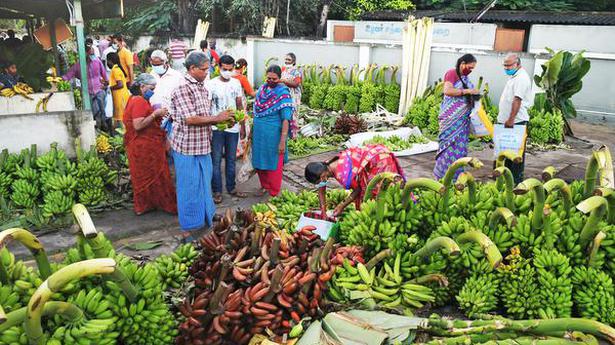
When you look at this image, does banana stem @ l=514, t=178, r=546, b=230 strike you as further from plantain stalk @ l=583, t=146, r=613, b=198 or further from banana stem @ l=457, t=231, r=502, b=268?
plantain stalk @ l=583, t=146, r=613, b=198

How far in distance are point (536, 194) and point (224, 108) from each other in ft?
13.9

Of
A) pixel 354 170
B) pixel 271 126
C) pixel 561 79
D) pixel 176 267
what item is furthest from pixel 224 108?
pixel 561 79

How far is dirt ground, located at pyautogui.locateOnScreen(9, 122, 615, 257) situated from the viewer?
5.34 meters

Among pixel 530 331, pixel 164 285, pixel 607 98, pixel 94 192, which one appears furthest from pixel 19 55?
pixel 607 98

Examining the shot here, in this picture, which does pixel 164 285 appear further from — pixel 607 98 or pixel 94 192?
pixel 607 98

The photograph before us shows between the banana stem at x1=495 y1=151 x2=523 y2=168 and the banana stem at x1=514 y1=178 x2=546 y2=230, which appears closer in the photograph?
the banana stem at x1=514 y1=178 x2=546 y2=230

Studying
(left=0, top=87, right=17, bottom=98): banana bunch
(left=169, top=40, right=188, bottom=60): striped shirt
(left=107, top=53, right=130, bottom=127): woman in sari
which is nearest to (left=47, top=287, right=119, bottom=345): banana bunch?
(left=169, top=40, right=188, bottom=60): striped shirt

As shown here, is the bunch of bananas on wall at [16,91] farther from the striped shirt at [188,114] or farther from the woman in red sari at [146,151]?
the striped shirt at [188,114]

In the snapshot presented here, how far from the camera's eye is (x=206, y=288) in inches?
123

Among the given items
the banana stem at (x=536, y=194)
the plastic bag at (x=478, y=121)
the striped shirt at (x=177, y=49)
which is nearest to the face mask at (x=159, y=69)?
the striped shirt at (x=177, y=49)

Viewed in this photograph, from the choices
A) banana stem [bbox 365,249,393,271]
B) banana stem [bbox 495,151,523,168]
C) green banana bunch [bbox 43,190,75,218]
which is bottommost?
green banana bunch [bbox 43,190,75,218]

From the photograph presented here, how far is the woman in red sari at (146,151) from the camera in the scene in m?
5.60

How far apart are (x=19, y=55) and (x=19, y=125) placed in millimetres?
5143

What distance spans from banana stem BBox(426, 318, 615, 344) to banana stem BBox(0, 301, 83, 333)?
1.89 meters
